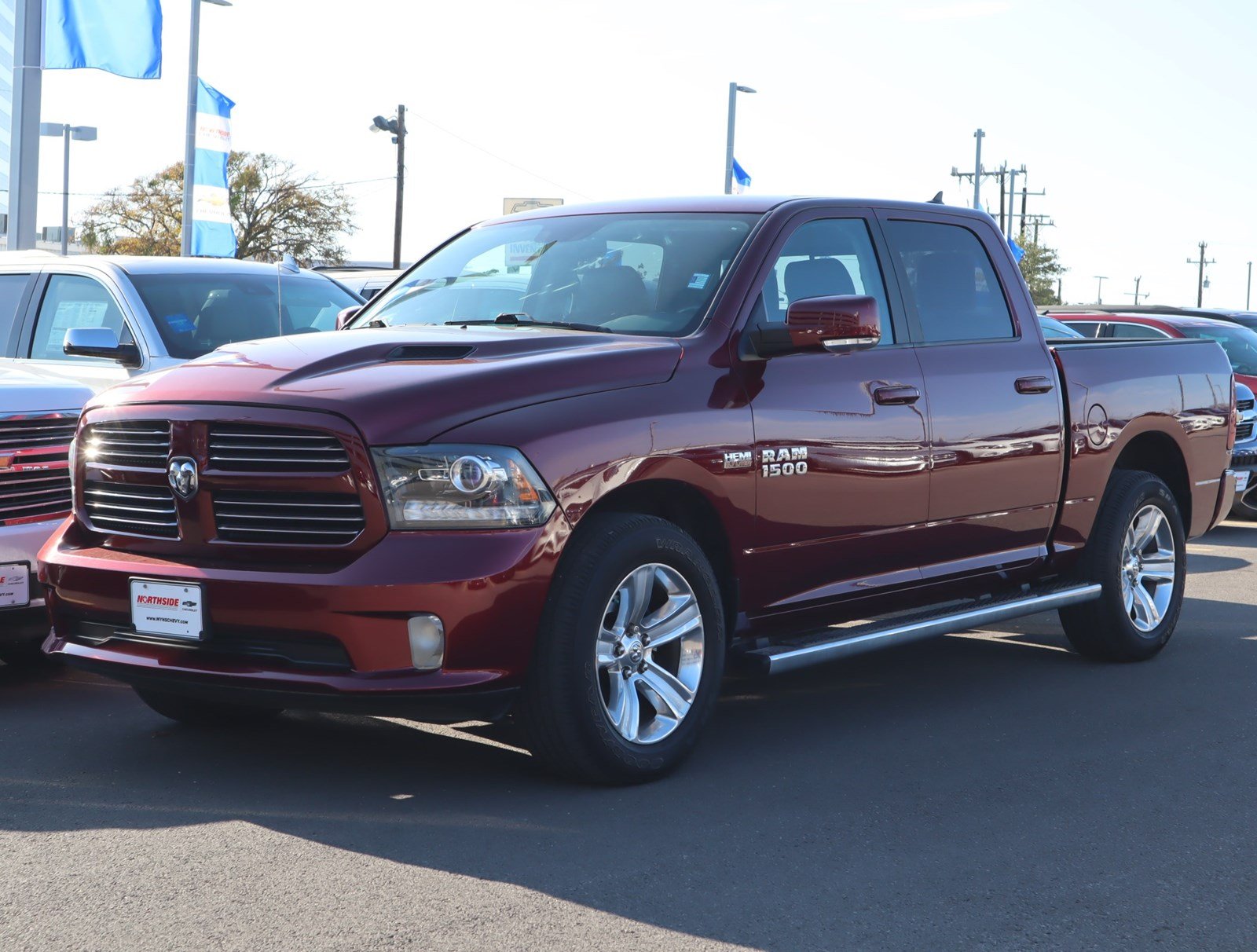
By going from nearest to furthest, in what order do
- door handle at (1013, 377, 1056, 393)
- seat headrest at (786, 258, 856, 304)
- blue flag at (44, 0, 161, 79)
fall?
seat headrest at (786, 258, 856, 304)
door handle at (1013, 377, 1056, 393)
blue flag at (44, 0, 161, 79)

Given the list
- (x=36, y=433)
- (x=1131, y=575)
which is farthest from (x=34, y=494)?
(x=1131, y=575)

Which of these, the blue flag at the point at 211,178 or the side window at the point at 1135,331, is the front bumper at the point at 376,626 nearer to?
the side window at the point at 1135,331

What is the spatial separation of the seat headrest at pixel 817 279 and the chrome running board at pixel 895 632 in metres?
1.23

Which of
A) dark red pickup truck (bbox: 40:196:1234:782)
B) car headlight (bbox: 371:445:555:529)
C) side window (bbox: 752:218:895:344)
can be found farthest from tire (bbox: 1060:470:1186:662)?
car headlight (bbox: 371:445:555:529)

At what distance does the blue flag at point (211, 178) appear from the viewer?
19375mm

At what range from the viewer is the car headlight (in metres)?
4.51

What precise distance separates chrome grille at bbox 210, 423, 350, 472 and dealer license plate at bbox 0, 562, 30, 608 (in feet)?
5.96

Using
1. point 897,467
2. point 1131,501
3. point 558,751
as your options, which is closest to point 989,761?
point 897,467

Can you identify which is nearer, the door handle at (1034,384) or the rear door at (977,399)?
the rear door at (977,399)

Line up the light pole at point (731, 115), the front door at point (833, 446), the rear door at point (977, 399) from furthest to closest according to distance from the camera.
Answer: the light pole at point (731, 115)
the rear door at point (977, 399)
the front door at point (833, 446)

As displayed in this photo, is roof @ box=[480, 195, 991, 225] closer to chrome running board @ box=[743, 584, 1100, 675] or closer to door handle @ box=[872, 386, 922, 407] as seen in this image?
door handle @ box=[872, 386, 922, 407]

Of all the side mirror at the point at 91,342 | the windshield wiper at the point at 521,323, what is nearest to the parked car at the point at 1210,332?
the side mirror at the point at 91,342

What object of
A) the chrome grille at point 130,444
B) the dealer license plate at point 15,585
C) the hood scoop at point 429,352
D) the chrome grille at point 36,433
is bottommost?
the dealer license plate at point 15,585

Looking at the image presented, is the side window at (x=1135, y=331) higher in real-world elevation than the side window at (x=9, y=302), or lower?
higher
